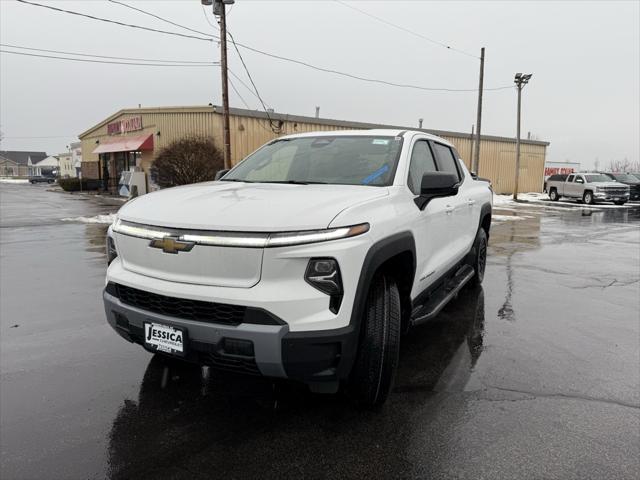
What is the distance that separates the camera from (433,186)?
331 centimetres

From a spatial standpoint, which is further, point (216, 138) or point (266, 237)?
point (216, 138)

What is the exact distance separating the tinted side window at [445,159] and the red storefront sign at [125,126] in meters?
24.7

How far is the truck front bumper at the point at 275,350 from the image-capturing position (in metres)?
2.42

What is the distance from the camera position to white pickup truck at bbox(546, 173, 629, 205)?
1027 inches

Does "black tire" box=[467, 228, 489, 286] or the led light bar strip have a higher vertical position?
the led light bar strip

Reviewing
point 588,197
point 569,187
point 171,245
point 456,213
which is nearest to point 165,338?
point 171,245

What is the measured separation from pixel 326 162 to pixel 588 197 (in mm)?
27229

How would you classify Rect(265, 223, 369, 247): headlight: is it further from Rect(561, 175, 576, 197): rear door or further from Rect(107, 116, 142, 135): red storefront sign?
Rect(561, 175, 576, 197): rear door

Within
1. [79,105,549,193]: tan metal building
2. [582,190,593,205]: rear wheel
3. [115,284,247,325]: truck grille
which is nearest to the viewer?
[115,284,247,325]: truck grille

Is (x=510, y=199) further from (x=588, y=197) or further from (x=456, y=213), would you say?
(x=456, y=213)

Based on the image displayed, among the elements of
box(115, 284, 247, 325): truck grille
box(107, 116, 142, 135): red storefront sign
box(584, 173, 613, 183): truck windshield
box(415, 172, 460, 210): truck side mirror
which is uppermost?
box(107, 116, 142, 135): red storefront sign

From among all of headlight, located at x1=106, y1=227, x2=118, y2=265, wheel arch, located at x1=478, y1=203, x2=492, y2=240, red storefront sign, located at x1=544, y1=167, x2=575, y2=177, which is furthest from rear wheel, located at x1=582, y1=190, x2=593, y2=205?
headlight, located at x1=106, y1=227, x2=118, y2=265

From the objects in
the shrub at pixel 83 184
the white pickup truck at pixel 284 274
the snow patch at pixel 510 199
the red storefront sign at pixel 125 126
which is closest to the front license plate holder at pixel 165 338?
the white pickup truck at pixel 284 274

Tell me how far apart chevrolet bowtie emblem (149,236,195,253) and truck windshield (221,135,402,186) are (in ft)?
4.18
